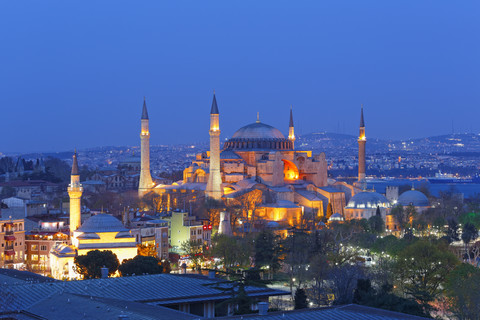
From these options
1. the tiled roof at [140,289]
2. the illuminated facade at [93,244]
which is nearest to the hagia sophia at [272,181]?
the illuminated facade at [93,244]

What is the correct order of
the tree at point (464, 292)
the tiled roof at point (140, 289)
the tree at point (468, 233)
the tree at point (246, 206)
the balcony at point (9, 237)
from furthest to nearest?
1. the tree at point (246, 206)
2. the tree at point (468, 233)
3. the balcony at point (9, 237)
4. the tree at point (464, 292)
5. the tiled roof at point (140, 289)

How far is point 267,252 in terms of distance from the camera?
4600 cm

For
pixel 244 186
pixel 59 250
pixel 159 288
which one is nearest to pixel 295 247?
pixel 59 250

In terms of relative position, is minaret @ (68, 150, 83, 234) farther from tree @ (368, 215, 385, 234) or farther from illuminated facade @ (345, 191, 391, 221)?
illuminated facade @ (345, 191, 391, 221)

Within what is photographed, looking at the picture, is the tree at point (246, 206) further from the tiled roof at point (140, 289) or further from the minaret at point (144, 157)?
the tiled roof at point (140, 289)

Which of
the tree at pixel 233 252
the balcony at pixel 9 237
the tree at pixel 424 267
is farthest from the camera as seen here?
the balcony at pixel 9 237

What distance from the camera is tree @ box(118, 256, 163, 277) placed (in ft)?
130

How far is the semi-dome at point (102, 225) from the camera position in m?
47.8

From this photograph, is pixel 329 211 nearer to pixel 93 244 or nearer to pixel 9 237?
pixel 93 244

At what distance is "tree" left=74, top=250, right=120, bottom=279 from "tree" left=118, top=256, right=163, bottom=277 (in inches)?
26.9

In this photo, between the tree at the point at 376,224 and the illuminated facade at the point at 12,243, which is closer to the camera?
the illuminated facade at the point at 12,243

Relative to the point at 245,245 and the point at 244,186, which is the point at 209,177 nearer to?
the point at 244,186

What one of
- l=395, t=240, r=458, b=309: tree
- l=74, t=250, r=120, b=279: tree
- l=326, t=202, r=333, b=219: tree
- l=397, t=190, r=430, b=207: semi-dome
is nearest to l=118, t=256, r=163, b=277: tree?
l=74, t=250, r=120, b=279: tree

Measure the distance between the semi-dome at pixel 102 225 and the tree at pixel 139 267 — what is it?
7108 millimetres
